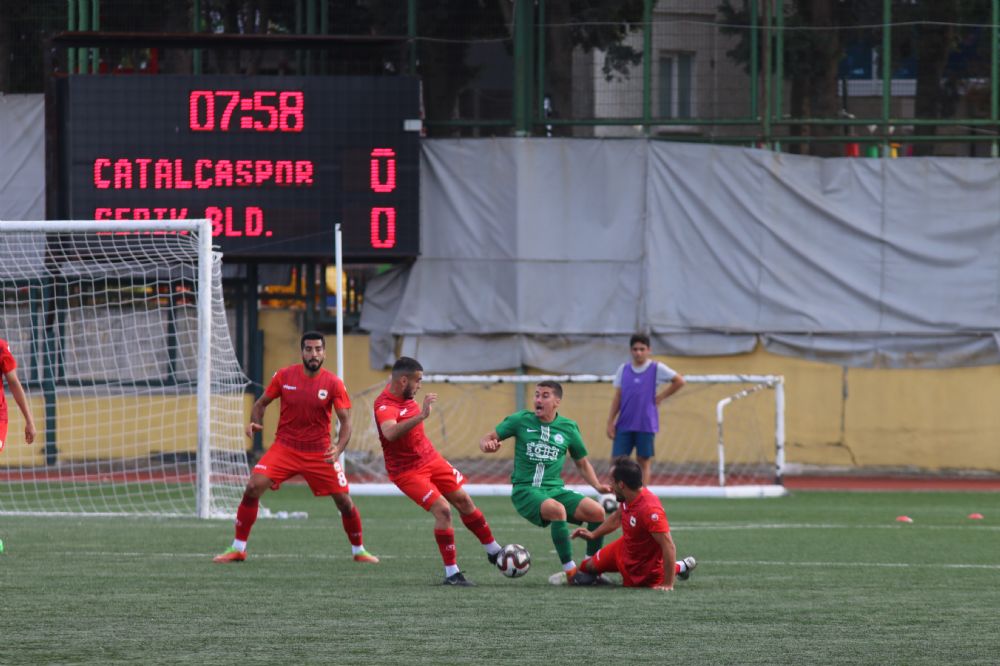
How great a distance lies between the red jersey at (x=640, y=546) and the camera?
28.3ft

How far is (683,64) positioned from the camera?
67.0 ft

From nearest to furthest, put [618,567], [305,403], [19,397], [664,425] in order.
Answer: [618,567] < [19,397] < [305,403] < [664,425]

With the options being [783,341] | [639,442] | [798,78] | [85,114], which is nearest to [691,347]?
[783,341]

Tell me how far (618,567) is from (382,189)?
969cm

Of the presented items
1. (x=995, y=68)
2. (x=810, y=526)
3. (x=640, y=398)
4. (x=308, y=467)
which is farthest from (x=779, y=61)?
(x=308, y=467)

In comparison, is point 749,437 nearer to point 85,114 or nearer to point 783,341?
point 783,341

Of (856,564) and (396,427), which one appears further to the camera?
(856,564)

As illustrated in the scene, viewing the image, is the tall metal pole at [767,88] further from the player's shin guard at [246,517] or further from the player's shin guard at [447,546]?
the player's shin guard at [447,546]

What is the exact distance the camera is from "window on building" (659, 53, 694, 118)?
66.8 ft

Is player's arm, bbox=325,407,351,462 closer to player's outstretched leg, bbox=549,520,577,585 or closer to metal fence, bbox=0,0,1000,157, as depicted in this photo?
player's outstretched leg, bbox=549,520,577,585

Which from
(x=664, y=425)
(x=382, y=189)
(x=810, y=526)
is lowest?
(x=810, y=526)

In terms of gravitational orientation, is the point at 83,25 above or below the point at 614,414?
above

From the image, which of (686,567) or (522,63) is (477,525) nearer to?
(686,567)

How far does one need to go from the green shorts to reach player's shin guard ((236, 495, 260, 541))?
1.96 meters
